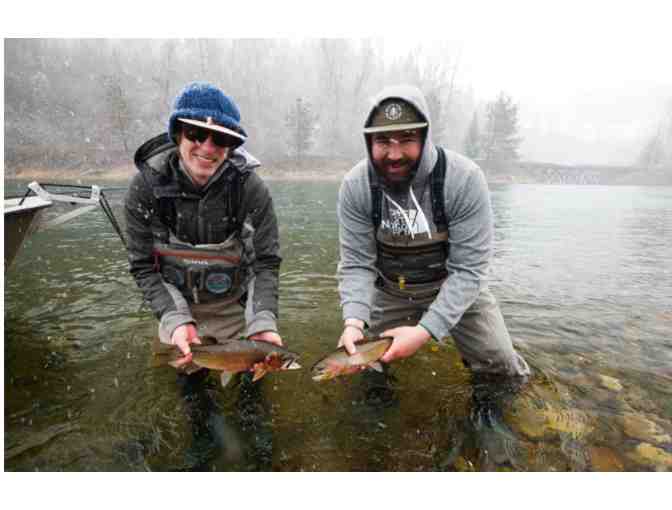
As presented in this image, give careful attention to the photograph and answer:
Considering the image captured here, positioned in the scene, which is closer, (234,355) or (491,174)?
(234,355)

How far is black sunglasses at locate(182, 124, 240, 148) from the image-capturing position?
2.78 metres

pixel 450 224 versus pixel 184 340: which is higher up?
pixel 450 224

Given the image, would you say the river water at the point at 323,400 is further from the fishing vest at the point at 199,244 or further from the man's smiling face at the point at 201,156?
the man's smiling face at the point at 201,156

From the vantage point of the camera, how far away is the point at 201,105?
2.74 meters

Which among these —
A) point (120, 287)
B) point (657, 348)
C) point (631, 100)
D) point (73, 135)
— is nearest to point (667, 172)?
point (631, 100)

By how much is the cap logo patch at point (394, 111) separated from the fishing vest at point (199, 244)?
3.96 ft

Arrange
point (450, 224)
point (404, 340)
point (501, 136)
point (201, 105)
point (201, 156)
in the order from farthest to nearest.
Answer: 1. point (501, 136)
2. point (450, 224)
3. point (404, 340)
4. point (201, 156)
5. point (201, 105)

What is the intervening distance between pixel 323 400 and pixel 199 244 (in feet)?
6.25

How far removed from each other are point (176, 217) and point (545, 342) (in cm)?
490

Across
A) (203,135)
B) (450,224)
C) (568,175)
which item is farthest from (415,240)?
(568,175)

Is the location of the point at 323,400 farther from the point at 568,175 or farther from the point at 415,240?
the point at 568,175

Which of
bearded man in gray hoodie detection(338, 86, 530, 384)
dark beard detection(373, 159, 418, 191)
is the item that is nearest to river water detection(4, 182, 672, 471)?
bearded man in gray hoodie detection(338, 86, 530, 384)

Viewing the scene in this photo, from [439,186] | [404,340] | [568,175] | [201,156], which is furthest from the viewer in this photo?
[568,175]
